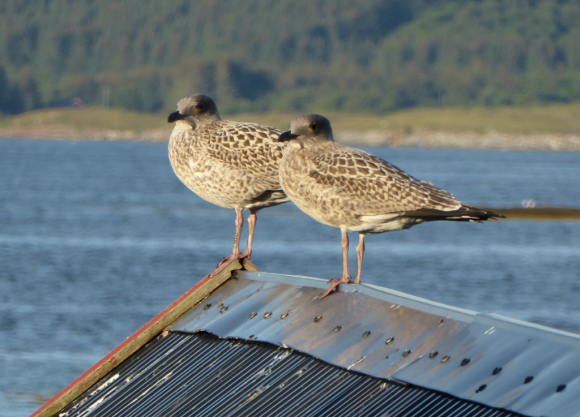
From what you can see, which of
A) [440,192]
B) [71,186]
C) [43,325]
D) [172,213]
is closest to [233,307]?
[440,192]

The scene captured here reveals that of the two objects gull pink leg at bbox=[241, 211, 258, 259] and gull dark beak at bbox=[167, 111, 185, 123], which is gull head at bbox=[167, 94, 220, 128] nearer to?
gull dark beak at bbox=[167, 111, 185, 123]

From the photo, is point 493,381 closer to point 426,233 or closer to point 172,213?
point 426,233

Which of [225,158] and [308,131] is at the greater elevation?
[308,131]

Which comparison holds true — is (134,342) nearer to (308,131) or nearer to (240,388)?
(240,388)

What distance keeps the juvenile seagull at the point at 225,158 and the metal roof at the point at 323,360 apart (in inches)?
70.0

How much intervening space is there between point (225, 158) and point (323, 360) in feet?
13.9

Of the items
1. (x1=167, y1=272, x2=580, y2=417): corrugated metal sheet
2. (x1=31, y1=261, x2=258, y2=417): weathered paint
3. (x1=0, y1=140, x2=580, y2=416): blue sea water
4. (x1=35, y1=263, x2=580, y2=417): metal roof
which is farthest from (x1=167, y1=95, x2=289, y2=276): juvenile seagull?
(x1=0, y1=140, x2=580, y2=416): blue sea water

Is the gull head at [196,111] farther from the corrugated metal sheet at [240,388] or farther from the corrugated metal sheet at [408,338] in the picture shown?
the corrugated metal sheet at [240,388]

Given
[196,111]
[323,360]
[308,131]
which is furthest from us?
[196,111]

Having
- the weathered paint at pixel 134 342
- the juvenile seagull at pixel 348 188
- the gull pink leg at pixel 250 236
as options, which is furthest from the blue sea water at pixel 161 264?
the juvenile seagull at pixel 348 188

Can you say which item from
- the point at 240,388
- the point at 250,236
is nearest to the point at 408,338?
the point at 240,388

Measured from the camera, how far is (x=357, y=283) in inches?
339

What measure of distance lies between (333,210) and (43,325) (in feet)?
90.7

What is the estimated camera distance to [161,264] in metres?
53.5
